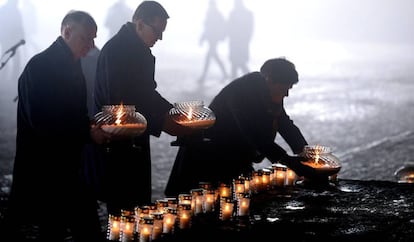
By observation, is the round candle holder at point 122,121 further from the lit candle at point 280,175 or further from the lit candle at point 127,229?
the lit candle at point 280,175

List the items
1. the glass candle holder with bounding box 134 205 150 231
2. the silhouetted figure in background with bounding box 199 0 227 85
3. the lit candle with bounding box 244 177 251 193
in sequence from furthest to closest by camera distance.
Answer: the silhouetted figure in background with bounding box 199 0 227 85, the lit candle with bounding box 244 177 251 193, the glass candle holder with bounding box 134 205 150 231

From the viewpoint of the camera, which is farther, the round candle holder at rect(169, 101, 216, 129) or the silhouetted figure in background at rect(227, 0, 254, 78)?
the silhouetted figure in background at rect(227, 0, 254, 78)

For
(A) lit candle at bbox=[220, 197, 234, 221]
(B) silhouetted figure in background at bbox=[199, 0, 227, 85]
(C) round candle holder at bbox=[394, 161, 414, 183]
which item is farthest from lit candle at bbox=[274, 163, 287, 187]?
(B) silhouetted figure in background at bbox=[199, 0, 227, 85]

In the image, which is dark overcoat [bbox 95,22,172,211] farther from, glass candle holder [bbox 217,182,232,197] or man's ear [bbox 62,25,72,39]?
glass candle holder [bbox 217,182,232,197]

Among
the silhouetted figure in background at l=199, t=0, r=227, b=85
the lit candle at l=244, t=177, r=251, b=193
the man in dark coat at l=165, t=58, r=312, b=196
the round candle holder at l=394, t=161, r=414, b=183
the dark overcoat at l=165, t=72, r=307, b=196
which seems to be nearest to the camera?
the lit candle at l=244, t=177, r=251, b=193

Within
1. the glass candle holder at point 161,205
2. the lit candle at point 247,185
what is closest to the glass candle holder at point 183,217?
the glass candle holder at point 161,205

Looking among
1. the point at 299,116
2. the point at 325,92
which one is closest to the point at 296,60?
the point at 325,92

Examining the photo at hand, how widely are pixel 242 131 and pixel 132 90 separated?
98 cm

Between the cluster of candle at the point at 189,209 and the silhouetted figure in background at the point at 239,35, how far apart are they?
1664 centimetres

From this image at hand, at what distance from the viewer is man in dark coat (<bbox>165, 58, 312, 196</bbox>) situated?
5.87 meters

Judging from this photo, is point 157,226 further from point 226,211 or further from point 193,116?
point 193,116

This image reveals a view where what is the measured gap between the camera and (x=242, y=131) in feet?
19.6

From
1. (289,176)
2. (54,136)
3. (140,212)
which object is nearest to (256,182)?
(289,176)

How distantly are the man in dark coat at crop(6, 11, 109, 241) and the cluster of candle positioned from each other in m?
0.64
